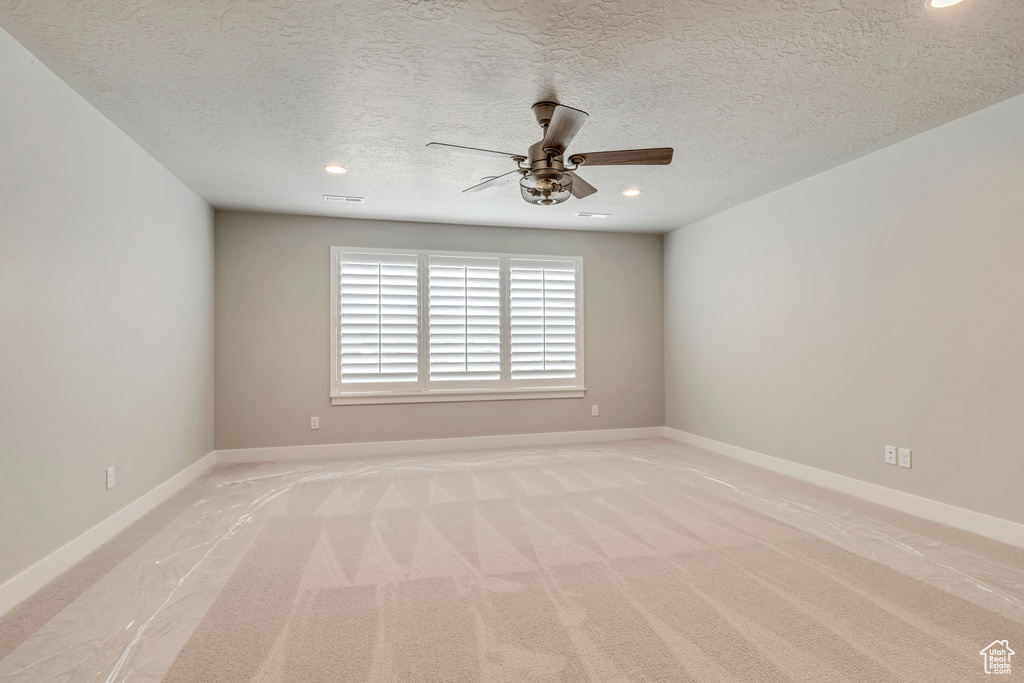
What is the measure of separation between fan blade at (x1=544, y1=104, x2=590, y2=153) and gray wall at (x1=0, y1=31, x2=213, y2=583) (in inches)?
91.4

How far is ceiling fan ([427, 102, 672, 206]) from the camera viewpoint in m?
2.31

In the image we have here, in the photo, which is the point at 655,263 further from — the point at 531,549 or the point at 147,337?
the point at 147,337

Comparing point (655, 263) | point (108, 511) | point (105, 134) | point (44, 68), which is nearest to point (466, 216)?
point (655, 263)

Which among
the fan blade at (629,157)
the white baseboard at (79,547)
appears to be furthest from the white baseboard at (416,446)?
the fan blade at (629,157)

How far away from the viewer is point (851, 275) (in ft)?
11.3

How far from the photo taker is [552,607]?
1.99 meters

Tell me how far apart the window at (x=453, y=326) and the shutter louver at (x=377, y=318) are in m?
0.01

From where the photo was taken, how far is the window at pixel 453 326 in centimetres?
483

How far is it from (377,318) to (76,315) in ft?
8.40

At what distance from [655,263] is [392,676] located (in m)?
5.09

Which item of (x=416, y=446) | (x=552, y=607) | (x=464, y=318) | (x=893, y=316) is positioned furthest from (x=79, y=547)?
(x=893, y=316)
